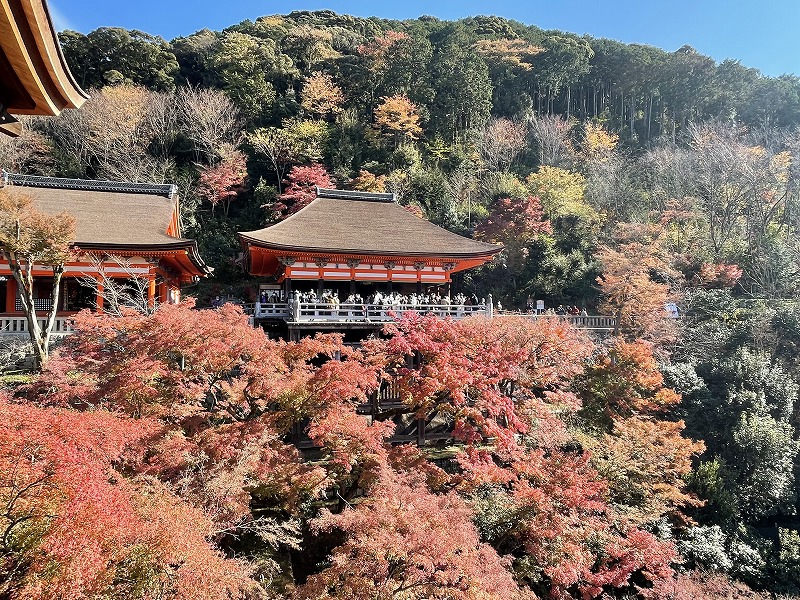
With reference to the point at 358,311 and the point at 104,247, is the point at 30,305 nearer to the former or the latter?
the point at 104,247

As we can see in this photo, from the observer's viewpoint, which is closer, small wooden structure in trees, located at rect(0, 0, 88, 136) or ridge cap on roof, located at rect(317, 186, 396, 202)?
small wooden structure in trees, located at rect(0, 0, 88, 136)

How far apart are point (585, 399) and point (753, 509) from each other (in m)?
5.15

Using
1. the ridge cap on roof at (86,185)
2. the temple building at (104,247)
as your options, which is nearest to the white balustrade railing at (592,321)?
the temple building at (104,247)

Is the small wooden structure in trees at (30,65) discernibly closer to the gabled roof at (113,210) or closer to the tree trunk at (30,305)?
the tree trunk at (30,305)

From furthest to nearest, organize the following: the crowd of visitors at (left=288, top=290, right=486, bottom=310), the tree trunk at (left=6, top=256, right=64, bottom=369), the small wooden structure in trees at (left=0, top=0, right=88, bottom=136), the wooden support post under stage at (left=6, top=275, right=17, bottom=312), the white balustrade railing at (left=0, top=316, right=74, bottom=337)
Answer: the wooden support post under stage at (left=6, top=275, right=17, bottom=312)
the crowd of visitors at (left=288, top=290, right=486, bottom=310)
the white balustrade railing at (left=0, top=316, right=74, bottom=337)
the tree trunk at (left=6, top=256, right=64, bottom=369)
the small wooden structure in trees at (left=0, top=0, right=88, bottom=136)

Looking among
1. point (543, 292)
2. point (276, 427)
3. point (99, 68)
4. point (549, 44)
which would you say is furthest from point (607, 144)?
point (99, 68)

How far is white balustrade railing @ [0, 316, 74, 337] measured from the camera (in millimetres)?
11453

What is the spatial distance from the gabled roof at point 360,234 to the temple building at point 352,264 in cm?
3

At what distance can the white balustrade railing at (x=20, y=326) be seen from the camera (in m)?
11.5

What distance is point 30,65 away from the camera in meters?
1.81

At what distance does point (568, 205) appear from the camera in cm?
2344

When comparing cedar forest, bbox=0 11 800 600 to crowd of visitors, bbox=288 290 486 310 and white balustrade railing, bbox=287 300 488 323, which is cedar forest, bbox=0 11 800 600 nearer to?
white balustrade railing, bbox=287 300 488 323

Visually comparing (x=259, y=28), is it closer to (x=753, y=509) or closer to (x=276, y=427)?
(x=276, y=427)

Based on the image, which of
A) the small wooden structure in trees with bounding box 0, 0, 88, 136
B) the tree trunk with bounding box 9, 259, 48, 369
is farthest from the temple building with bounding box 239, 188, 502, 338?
the small wooden structure in trees with bounding box 0, 0, 88, 136
